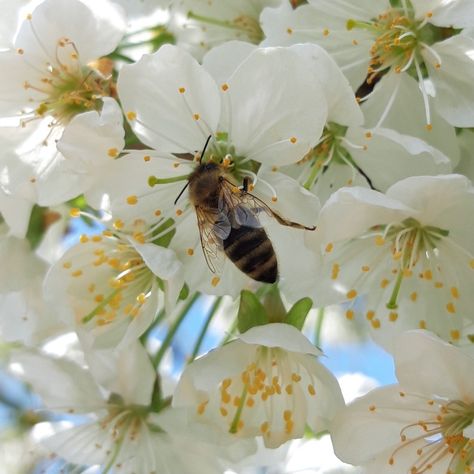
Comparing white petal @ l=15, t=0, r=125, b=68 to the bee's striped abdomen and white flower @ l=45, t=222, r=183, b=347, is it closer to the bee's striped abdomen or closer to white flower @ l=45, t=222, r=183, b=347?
white flower @ l=45, t=222, r=183, b=347

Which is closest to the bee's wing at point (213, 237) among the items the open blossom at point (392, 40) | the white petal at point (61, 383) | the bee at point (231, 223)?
the bee at point (231, 223)

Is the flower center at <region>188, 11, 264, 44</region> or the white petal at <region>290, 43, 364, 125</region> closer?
the white petal at <region>290, 43, 364, 125</region>

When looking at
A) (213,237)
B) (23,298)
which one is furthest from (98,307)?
(23,298)

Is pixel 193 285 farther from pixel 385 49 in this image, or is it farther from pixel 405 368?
pixel 385 49

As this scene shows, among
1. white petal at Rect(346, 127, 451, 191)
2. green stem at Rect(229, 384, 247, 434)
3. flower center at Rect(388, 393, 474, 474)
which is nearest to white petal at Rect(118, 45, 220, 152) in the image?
white petal at Rect(346, 127, 451, 191)

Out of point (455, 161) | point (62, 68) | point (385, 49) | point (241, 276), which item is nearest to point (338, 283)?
point (241, 276)

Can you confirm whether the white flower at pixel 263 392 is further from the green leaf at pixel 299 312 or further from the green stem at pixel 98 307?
the green stem at pixel 98 307
